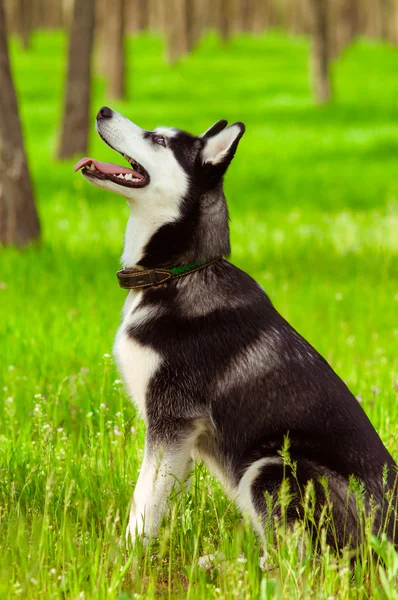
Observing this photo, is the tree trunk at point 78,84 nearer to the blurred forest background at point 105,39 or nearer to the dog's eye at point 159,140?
the blurred forest background at point 105,39

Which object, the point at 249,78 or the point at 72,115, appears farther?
the point at 249,78

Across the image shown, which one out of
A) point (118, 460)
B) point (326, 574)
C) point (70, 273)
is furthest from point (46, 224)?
point (326, 574)

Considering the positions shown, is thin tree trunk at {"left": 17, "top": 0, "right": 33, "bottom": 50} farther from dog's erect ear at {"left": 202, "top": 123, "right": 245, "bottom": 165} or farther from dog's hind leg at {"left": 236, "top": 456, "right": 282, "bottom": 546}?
dog's hind leg at {"left": 236, "top": 456, "right": 282, "bottom": 546}

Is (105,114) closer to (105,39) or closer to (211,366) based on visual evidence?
(211,366)

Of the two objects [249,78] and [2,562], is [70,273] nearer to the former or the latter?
[2,562]

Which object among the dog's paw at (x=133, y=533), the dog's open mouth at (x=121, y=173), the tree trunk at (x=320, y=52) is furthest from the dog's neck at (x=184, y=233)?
the tree trunk at (x=320, y=52)

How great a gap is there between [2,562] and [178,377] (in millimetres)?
1057

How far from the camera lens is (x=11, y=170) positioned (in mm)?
8805

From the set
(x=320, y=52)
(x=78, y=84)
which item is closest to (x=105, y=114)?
(x=78, y=84)

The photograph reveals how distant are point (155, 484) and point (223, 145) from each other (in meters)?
1.58

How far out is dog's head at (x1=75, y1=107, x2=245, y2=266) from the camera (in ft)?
12.4

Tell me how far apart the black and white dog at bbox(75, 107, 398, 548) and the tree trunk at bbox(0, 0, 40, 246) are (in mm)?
5122

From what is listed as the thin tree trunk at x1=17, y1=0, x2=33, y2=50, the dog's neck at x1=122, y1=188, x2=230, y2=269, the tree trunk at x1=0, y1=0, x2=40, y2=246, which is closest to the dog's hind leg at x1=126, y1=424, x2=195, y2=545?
the dog's neck at x1=122, y1=188, x2=230, y2=269

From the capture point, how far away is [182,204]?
3.83 metres
